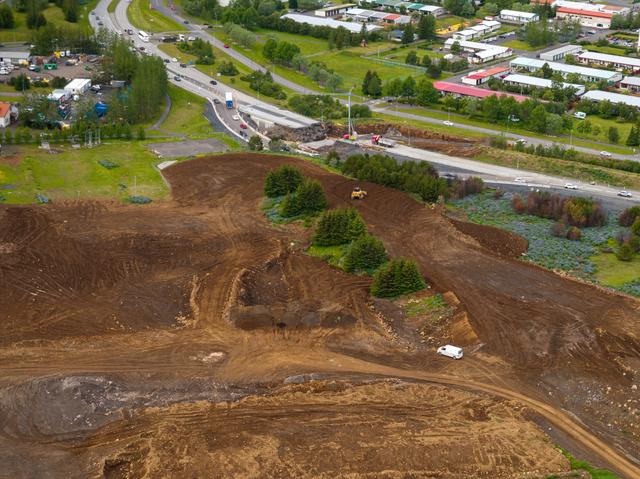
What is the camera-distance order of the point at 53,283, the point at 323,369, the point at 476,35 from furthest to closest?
the point at 476,35, the point at 53,283, the point at 323,369

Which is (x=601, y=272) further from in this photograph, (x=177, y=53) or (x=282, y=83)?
(x=177, y=53)

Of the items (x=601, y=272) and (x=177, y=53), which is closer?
(x=601, y=272)

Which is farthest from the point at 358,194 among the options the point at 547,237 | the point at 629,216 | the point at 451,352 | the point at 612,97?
the point at 612,97

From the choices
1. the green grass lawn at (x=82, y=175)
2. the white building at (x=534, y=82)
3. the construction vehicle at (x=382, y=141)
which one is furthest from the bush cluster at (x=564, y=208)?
the white building at (x=534, y=82)

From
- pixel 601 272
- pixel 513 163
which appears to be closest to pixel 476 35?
pixel 513 163

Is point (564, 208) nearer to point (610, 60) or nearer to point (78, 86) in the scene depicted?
point (78, 86)

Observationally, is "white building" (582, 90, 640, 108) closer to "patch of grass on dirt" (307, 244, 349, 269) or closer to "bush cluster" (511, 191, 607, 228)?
"bush cluster" (511, 191, 607, 228)
